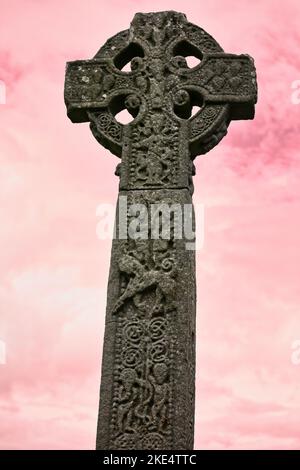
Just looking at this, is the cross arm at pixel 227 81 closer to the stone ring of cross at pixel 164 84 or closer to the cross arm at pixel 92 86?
the stone ring of cross at pixel 164 84

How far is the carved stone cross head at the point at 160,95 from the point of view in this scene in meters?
8.06

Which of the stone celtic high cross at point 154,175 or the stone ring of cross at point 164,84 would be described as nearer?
the stone celtic high cross at point 154,175

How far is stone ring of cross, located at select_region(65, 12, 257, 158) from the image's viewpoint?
8250mm

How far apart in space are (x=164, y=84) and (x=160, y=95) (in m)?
0.15

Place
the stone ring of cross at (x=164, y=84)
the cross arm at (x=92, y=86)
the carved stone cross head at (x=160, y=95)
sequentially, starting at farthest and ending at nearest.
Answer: the cross arm at (x=92, y=86)
the stone ring of cross at (x=164, y=84)
the carved stone cross head at (x=160, y=95)

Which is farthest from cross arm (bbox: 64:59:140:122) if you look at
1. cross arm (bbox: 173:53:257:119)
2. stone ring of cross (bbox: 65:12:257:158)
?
cross arm (bbox: 173:53:257:119)

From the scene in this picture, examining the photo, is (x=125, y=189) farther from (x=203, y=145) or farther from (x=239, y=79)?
(x=239, y=79)

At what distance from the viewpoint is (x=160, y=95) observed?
27.5 ft

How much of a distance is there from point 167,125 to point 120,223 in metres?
1.28

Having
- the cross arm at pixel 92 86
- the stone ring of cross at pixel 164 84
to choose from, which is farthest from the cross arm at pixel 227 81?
the cross arm at pixel 92 86

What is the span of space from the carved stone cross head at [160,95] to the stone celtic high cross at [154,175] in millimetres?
12

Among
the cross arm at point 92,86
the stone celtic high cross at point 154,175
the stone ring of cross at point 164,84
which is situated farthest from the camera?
the cross arm at point 92,86

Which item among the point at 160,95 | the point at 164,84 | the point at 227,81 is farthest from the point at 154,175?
the point at 227,81

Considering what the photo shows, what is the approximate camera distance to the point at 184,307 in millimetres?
7305
